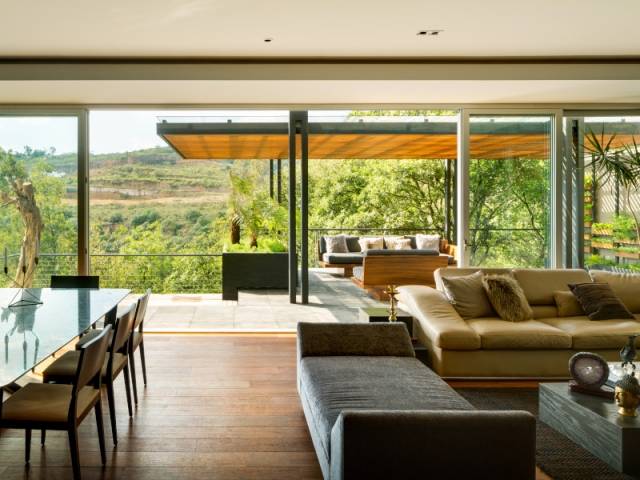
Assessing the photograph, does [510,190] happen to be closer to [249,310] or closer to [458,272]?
[458,272]

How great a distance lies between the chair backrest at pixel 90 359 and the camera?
267cm

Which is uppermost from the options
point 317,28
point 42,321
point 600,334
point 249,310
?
point 317,28

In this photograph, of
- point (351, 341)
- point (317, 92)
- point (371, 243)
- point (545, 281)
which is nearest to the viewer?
point (351, 341)

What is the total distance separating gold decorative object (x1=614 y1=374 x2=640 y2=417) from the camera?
3139mm

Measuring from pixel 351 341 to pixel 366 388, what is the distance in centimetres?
85

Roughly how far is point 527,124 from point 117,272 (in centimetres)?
548

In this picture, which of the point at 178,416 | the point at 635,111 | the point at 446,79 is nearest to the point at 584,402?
the point at 178,416

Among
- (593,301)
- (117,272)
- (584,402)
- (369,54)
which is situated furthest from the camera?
(117,272)

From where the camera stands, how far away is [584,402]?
341 cm

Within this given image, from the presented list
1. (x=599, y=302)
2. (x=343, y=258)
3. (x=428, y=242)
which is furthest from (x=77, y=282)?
(x=428, y=242)

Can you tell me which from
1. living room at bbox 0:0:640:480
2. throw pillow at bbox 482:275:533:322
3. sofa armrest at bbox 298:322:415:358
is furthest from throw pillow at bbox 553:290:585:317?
sofa armrest at bbox 298:322:415:358

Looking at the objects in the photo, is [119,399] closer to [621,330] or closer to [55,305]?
[55,305]

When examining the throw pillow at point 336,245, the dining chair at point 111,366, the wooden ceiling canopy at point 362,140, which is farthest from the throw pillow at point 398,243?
the dining chair at point 111,366

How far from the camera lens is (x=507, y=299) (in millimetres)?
5039
